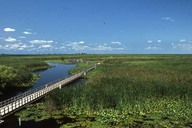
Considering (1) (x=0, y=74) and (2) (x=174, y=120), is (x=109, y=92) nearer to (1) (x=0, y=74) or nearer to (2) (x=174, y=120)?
(2) (x=174, y=120)

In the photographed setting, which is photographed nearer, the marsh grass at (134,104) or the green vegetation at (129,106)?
the green vegetation at (129,106)

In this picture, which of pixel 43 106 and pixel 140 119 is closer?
pixel 140 119

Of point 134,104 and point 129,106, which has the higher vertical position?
point 134,104

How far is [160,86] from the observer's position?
41.2m

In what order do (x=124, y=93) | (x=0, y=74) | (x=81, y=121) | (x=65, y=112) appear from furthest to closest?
(x=0, y=74) < (x=124, y=93) < (x=65, y=112) < (x=81, y=121)

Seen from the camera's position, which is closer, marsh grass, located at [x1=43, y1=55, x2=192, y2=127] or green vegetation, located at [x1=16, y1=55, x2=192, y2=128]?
green vegetation, located at [x1=16, y1=55, x2=192, y2=128]

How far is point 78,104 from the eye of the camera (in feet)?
116

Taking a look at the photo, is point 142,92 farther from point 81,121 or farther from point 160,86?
point 81,121

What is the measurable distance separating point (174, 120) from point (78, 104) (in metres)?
12.0

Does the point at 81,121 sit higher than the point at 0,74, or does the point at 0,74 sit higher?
the point at 0,74

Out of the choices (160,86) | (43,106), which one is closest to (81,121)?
(43,106)

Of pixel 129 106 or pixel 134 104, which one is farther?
pixel 134 104

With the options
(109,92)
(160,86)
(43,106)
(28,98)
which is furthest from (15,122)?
(160,86)

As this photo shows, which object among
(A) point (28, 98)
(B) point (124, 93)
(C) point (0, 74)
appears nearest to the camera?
(B) point (124, 93)
